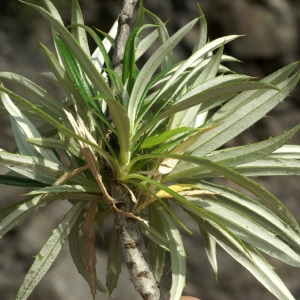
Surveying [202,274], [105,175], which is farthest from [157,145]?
[202,274]

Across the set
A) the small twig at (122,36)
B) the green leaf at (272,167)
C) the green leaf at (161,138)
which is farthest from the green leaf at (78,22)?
the green leaf at (272,167)

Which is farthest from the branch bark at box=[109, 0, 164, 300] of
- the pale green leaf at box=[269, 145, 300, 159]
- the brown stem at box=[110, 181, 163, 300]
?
the pale green leaf at box=[269, 145, 300, 159]

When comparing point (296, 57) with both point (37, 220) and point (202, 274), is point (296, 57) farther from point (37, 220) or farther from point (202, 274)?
point (37, 220)

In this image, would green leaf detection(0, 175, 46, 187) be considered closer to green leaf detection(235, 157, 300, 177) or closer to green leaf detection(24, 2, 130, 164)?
green leaf detection(24, 2, 130, 164)

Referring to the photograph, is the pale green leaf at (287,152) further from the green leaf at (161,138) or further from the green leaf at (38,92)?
the green leaf at (38,92)

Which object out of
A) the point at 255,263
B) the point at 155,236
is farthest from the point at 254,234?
the point at 155,236

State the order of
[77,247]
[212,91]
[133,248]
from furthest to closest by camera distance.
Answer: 1. [77,247]
2. [133,248]
3. [212,91]

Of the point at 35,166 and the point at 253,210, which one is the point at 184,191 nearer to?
the point at 253,210
